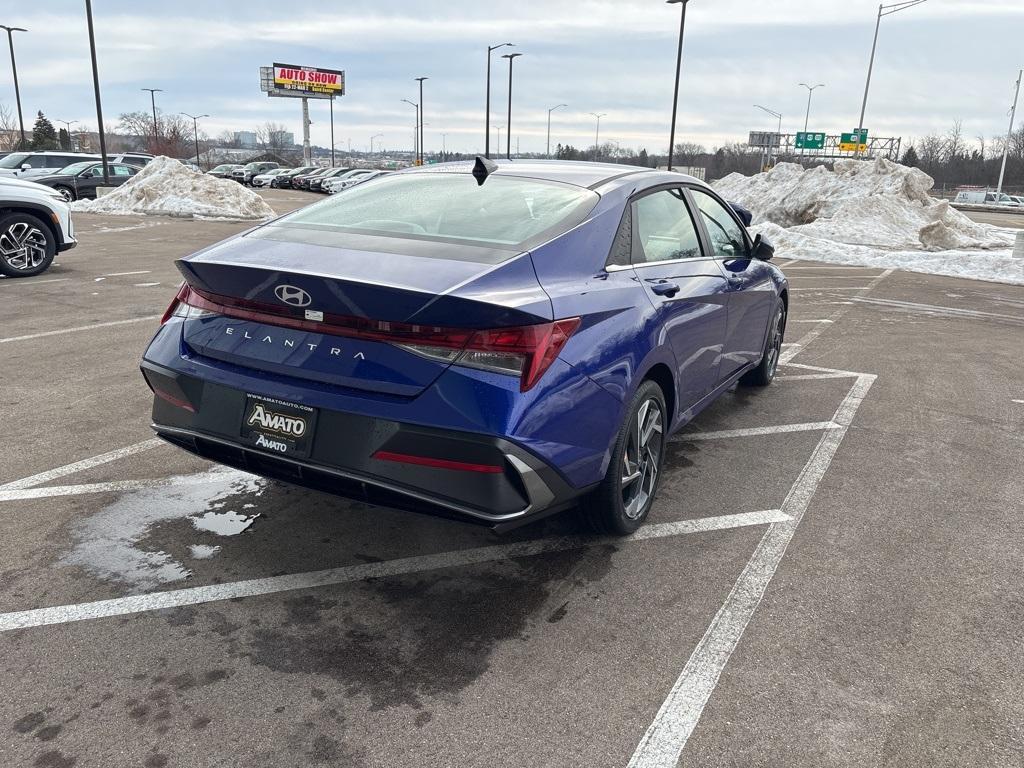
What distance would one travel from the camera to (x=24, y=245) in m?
10.3

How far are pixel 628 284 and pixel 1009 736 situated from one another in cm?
207

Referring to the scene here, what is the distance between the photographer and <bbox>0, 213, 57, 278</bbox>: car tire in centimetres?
1008

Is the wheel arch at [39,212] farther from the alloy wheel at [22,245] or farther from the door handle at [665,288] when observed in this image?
the door handle at [665,288]

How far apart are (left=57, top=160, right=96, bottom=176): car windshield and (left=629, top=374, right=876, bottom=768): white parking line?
28.2 meters

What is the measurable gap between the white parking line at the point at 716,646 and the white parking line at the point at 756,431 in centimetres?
67

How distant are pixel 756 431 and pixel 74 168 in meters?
28.0

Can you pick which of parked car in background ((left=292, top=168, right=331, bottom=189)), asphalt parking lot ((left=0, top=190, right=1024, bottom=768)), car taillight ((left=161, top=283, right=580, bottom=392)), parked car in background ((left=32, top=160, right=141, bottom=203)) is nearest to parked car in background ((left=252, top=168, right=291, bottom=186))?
parked car in background ((left=292, top=168, right=331, bottom=189))

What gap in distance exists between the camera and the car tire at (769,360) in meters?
6.07

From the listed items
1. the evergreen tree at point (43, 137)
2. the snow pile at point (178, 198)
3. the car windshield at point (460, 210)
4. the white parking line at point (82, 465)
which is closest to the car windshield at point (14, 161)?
the snow pile at point (178, 198)

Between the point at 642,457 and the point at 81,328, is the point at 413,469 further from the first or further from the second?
the point at 81,328

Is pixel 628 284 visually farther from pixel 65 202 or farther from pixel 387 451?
pixel 65 202

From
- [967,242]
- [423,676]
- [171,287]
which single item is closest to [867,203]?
[967,242]

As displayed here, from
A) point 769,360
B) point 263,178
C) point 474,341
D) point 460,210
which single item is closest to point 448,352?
point 474,341

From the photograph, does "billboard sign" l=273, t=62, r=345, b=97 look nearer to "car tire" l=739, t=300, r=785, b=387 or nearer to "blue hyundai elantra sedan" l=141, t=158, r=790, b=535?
"car tire" l=739, t=300, r=785, b=387
